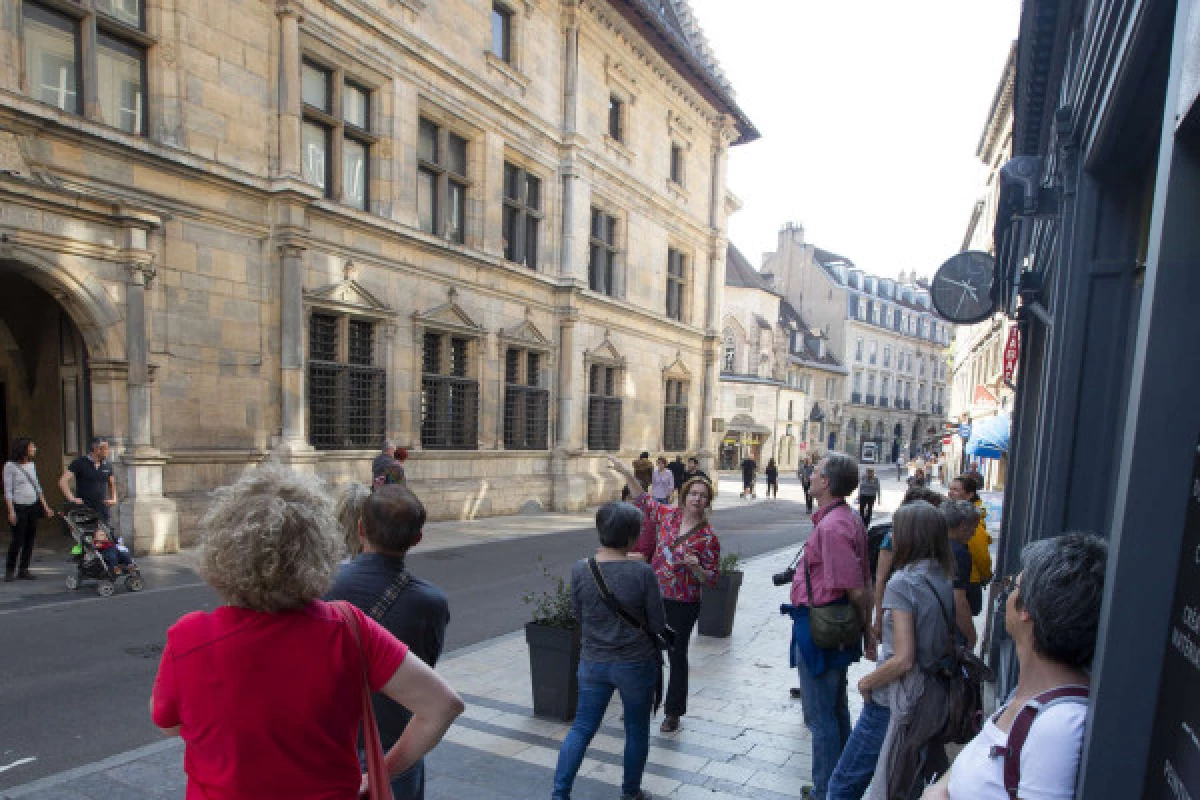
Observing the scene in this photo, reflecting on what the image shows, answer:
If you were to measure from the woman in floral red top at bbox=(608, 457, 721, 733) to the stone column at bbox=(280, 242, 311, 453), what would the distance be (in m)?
8.50

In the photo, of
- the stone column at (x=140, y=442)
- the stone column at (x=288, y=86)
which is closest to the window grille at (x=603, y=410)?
the stone column at (x=288, y=86)

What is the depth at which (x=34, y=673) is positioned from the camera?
17.8ft

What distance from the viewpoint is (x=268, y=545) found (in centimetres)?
164

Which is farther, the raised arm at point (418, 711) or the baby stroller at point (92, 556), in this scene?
the baby stroller at point (92, 556)

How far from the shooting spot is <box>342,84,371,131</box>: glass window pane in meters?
12.7

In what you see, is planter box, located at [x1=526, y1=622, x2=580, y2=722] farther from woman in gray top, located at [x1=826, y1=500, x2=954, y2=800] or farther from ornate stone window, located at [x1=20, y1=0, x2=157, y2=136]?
ornate stone window, located at [x1=20, y1=0, x2=157, y2=136]

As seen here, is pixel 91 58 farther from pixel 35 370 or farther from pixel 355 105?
pixel 35 370

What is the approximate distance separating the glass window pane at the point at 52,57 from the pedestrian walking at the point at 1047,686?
1176cm

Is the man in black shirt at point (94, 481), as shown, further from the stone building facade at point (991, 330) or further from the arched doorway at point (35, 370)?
the stone building facade at point (991, 330)

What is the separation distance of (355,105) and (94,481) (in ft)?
26.6

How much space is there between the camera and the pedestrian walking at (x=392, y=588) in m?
2.52

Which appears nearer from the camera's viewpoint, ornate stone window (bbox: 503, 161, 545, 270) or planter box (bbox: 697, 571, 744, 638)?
planter box (bbox: 697, 571, 744, 638)

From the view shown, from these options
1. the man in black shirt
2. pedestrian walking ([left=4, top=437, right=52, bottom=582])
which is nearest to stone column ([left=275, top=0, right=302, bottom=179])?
the man in black shirt

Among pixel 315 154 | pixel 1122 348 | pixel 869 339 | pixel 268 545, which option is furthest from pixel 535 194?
pixel 869 339
